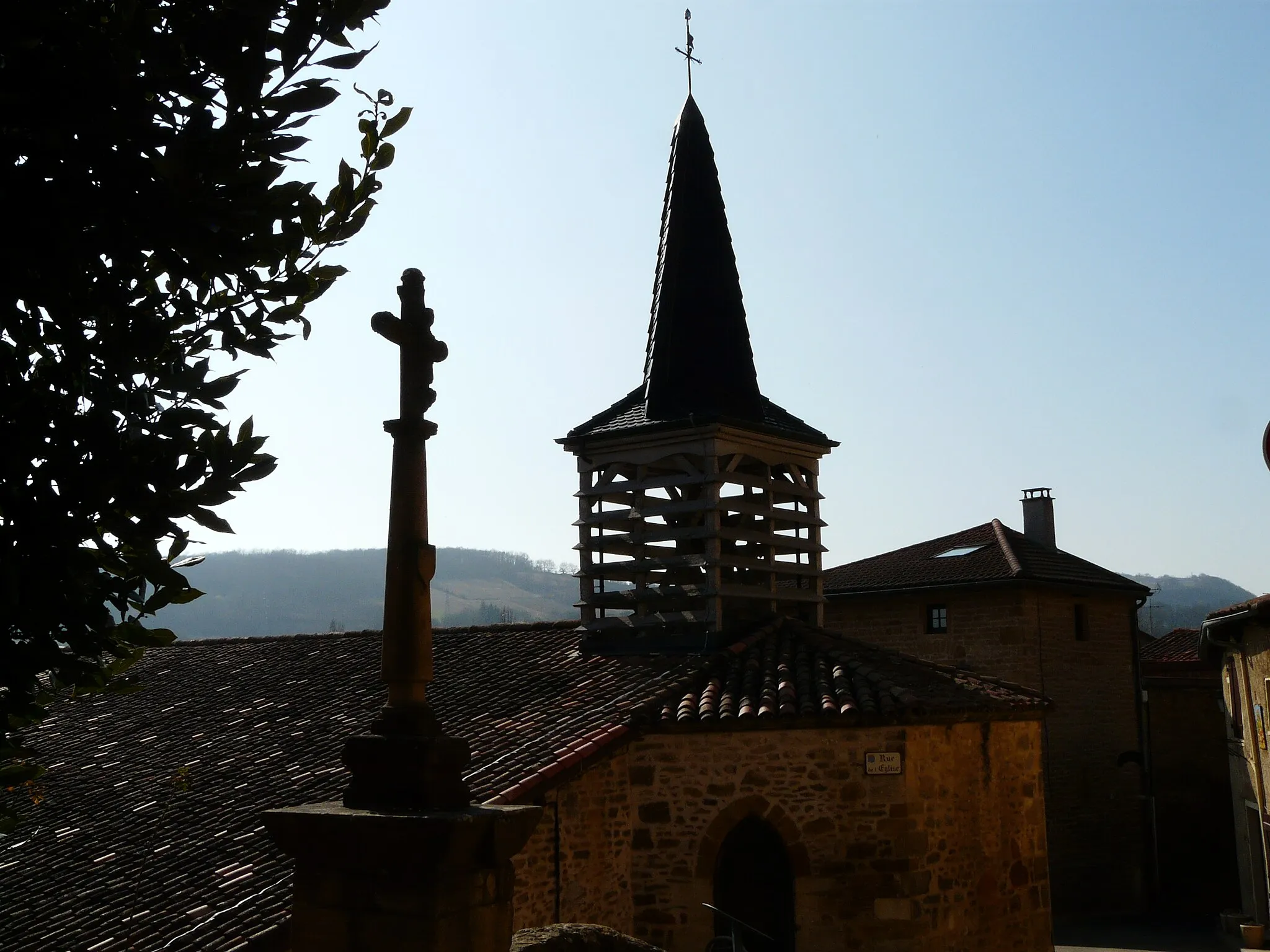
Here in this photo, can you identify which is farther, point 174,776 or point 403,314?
point 174,776

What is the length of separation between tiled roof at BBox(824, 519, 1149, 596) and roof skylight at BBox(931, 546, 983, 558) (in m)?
0.05

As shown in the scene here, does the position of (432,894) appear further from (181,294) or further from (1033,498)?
(1033,498)

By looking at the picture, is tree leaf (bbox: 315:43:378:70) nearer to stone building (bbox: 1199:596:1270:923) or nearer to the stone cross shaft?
the stone cross shaft

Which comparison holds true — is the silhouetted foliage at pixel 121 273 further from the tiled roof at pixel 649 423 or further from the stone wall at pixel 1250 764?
the stone wall at pixel 1250 764

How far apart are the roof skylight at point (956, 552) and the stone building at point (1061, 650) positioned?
6 centimetres

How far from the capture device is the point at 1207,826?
29.2 metres

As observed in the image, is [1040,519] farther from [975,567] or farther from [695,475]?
[695,475]

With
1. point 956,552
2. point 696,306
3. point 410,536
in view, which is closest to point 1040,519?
point 956,552

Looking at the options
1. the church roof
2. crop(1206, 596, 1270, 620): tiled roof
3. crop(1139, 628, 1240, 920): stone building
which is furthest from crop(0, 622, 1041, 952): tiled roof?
crop(1139, 628, 1240, 920): stone building

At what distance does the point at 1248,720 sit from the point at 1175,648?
11.2 meters

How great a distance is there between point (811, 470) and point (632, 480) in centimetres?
267

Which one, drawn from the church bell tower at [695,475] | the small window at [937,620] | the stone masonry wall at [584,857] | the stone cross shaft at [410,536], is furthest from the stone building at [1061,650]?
the stone cross shaft at [410,536]

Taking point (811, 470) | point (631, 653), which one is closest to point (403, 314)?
point (631, 653)

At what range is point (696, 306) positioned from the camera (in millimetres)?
17594
